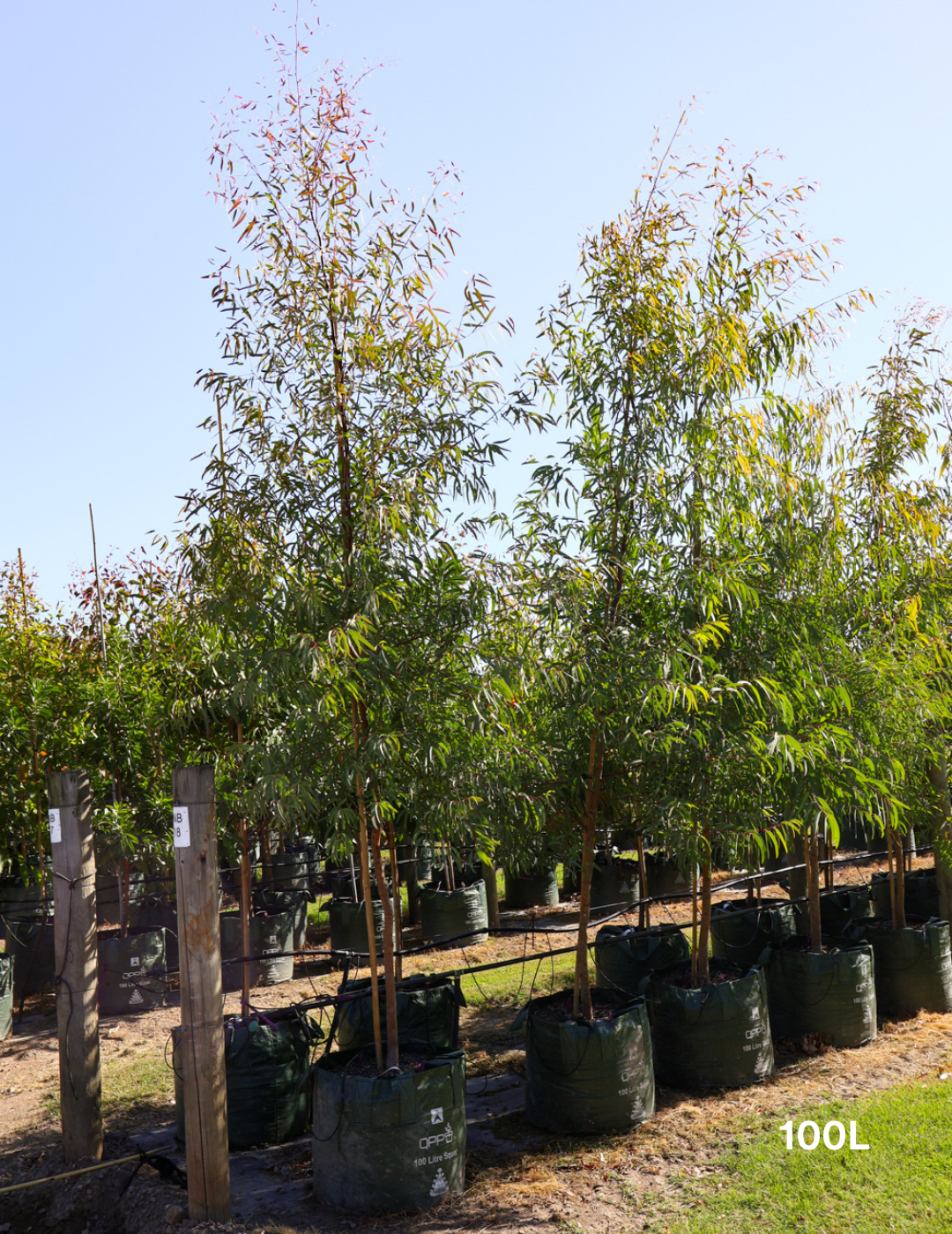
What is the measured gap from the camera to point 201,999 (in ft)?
13.6

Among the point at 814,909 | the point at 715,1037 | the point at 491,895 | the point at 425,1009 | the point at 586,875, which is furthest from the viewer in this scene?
the point at 491,895

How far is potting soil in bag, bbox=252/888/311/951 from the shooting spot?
9.79m

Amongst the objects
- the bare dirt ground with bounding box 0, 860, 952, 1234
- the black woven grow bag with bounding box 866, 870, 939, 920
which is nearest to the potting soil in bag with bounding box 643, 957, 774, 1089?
the bare dirt ground with bounding box 0, 860, 952, 1234

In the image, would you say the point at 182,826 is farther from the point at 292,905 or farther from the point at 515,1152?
the point at 292,905

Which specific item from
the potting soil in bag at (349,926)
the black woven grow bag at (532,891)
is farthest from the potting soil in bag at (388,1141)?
the black woven grow bag at (532,891)

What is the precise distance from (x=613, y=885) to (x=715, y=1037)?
607 cm

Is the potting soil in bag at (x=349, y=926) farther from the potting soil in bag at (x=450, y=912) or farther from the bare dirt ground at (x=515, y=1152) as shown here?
the bare dirt ground at (x=515, y=1152)

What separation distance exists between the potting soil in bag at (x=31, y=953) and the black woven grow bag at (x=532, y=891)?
5.20 m

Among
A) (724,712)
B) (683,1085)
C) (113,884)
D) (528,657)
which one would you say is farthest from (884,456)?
(113,884)

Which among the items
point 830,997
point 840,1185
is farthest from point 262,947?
point 840,1185

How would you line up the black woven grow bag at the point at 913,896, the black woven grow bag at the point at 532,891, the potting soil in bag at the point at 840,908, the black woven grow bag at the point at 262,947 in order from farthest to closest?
1. the black woven grow bag at the point at 532,891
2. the black woven grow bag at the point at 262,947
3. the black woven grow bag at the point at 913,896
4. the potting soil in bag at the point at 840,908

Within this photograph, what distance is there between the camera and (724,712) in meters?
4.81

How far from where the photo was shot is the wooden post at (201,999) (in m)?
4.10

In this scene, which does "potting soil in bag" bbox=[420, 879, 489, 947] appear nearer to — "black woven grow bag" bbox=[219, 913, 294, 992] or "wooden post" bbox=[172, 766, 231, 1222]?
"black woven grow bag" bbox=[219, 913, 294, 992]
